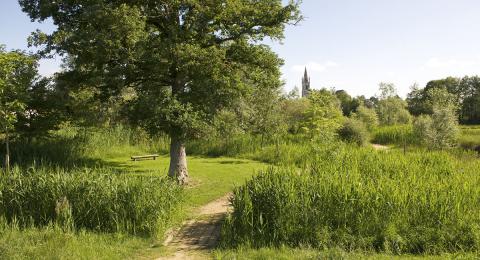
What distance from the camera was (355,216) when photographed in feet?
29.9

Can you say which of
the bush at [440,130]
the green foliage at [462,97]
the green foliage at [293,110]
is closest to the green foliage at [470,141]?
the bush at [440,130]

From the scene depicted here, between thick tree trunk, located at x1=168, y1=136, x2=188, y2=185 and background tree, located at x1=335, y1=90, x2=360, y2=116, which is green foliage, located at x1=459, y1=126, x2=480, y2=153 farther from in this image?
background tree, located at x1=335, y1=90, x2=360, y2=116

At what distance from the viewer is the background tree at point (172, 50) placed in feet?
40.8

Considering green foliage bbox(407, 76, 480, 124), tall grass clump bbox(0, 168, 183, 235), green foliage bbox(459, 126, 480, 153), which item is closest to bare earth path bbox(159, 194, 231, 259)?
tall grass clump bbox(0, 168, 183, 235)

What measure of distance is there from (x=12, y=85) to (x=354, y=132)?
21.2 m

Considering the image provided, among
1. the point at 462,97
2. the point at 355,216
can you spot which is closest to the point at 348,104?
the point at 462,97

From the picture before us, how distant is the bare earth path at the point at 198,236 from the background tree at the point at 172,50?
310 cm

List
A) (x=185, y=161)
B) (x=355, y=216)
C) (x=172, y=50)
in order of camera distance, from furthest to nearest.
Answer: (x=185, y=161) → (x=172, y=50) → (x=355, y=216)

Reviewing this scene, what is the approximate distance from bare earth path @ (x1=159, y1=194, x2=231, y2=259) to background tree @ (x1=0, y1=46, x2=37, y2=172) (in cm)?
596

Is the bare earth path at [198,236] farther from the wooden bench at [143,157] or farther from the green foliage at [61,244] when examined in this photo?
the wooden bench at [143,157]

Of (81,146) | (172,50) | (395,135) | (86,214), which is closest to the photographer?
(86,214)

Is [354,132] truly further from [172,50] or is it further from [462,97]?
[462,97]

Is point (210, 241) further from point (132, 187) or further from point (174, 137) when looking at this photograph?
point (174, 137)

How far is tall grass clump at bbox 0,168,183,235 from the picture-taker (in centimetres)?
987
